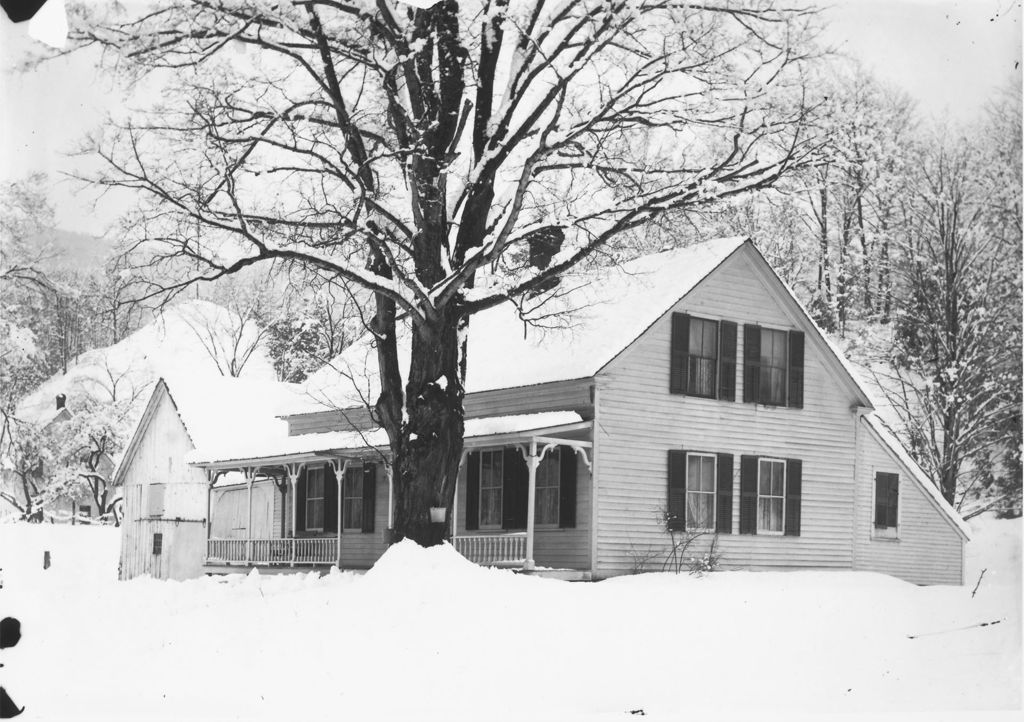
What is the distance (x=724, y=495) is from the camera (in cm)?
2225

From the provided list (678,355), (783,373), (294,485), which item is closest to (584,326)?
(678,355)

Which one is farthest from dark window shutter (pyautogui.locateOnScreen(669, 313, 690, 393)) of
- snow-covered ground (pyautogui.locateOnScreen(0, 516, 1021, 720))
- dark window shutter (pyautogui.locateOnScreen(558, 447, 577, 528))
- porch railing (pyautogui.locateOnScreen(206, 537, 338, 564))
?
porch railing (pyautogui.locateOnScreen(206, 537, 338, 564))

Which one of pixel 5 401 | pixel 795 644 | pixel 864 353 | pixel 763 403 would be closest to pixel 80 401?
pixel 5 401

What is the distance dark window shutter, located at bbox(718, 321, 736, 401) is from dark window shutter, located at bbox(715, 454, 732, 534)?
1158 millimetres

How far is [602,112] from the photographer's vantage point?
1559 cm

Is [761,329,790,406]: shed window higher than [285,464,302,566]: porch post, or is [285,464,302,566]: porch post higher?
[761,329,790,406]: shed window

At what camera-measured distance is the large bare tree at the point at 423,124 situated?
1527cm

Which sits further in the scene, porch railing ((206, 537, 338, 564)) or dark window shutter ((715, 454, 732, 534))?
porch railing ((206, 537, 338, 564))

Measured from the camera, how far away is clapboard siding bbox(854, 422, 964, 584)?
2483 centimetres

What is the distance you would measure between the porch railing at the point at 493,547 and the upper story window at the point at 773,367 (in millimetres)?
5040

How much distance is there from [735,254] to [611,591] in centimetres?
822

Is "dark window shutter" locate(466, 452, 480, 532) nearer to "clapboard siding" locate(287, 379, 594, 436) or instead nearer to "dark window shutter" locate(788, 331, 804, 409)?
"clapboard siding" locate(287, 379, 594, 436)

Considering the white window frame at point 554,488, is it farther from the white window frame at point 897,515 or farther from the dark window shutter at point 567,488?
the white window frame at point 897,515

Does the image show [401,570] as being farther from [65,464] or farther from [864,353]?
[65,464]
